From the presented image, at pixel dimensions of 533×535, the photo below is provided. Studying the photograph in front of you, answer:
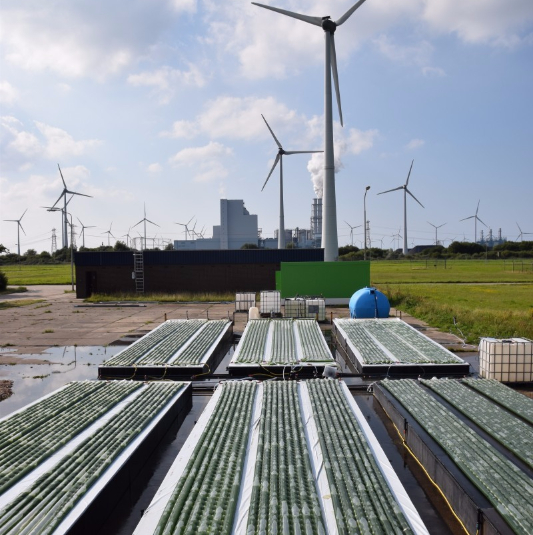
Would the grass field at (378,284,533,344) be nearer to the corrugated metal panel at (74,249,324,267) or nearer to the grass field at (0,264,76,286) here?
the corrugated metal panel at (74,249,324,267)

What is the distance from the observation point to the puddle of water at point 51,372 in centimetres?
1426

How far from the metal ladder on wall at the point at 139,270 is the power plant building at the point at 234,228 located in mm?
86783

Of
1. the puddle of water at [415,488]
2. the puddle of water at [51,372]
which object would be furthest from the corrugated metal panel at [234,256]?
the puddle of water at [415,488]

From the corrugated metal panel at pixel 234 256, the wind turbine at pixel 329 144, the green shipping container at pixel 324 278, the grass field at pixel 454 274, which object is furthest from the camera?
the grass field at pixel 454 274

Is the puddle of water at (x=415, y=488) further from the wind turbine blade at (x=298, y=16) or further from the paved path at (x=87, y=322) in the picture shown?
the wind turbine blade at (x=298, y=16)

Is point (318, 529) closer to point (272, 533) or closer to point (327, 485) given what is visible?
point (272, 533)

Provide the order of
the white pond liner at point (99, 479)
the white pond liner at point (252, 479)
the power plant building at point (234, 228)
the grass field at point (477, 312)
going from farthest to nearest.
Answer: the power plant building at point (234, 228) → the grass field at point (477, 312) → the white pond liner at point (99, 479) → the white pond liner at point (252, 479)

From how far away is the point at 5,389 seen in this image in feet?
48.7

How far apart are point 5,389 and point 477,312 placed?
24.2m

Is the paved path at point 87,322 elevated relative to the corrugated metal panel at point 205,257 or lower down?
lower down

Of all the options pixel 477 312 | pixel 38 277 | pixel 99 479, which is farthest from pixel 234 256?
pixel 38 277

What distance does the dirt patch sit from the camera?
46.9 feet

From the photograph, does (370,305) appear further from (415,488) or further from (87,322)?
(87,322)

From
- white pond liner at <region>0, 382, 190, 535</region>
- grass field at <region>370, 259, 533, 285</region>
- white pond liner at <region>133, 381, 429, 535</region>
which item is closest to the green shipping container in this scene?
grass field at <region>370, 259, 533, 285</region>
